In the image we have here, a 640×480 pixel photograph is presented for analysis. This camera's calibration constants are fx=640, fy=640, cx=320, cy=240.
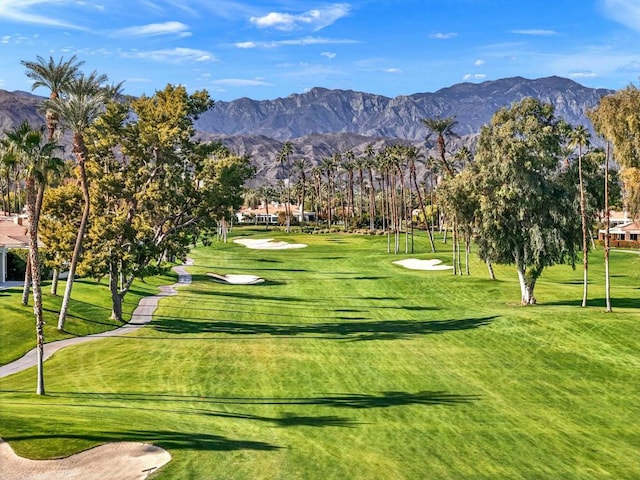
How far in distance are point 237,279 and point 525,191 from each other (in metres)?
41.1

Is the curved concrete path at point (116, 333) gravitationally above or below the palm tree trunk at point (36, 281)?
below

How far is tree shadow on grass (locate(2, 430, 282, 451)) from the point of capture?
20.4 metres

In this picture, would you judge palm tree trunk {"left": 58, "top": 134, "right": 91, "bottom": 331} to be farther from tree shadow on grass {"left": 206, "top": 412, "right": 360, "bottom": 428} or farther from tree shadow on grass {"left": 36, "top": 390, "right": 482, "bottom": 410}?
tree shadow on grass {"left": 206, "top": 412, "right": 360, "bottom": 428}

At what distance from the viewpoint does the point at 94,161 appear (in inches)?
1871

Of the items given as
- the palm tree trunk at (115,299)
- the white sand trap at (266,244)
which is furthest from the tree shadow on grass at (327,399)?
the white sand trap at (266,244)

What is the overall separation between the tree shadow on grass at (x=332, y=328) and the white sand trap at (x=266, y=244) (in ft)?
241

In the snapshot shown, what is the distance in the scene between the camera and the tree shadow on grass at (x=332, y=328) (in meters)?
46.1

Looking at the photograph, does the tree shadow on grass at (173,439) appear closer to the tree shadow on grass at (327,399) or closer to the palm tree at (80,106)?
the tree shadow on grass at (327,399)

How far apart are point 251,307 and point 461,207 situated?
20886mm

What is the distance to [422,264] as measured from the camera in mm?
85562

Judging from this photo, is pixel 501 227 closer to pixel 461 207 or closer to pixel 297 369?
pixel 461 207

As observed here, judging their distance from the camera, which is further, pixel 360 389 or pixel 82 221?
pixel 82 221

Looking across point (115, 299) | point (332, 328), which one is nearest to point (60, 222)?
point (115, 299)

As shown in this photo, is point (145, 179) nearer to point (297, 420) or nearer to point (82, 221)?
point (82, 221)
